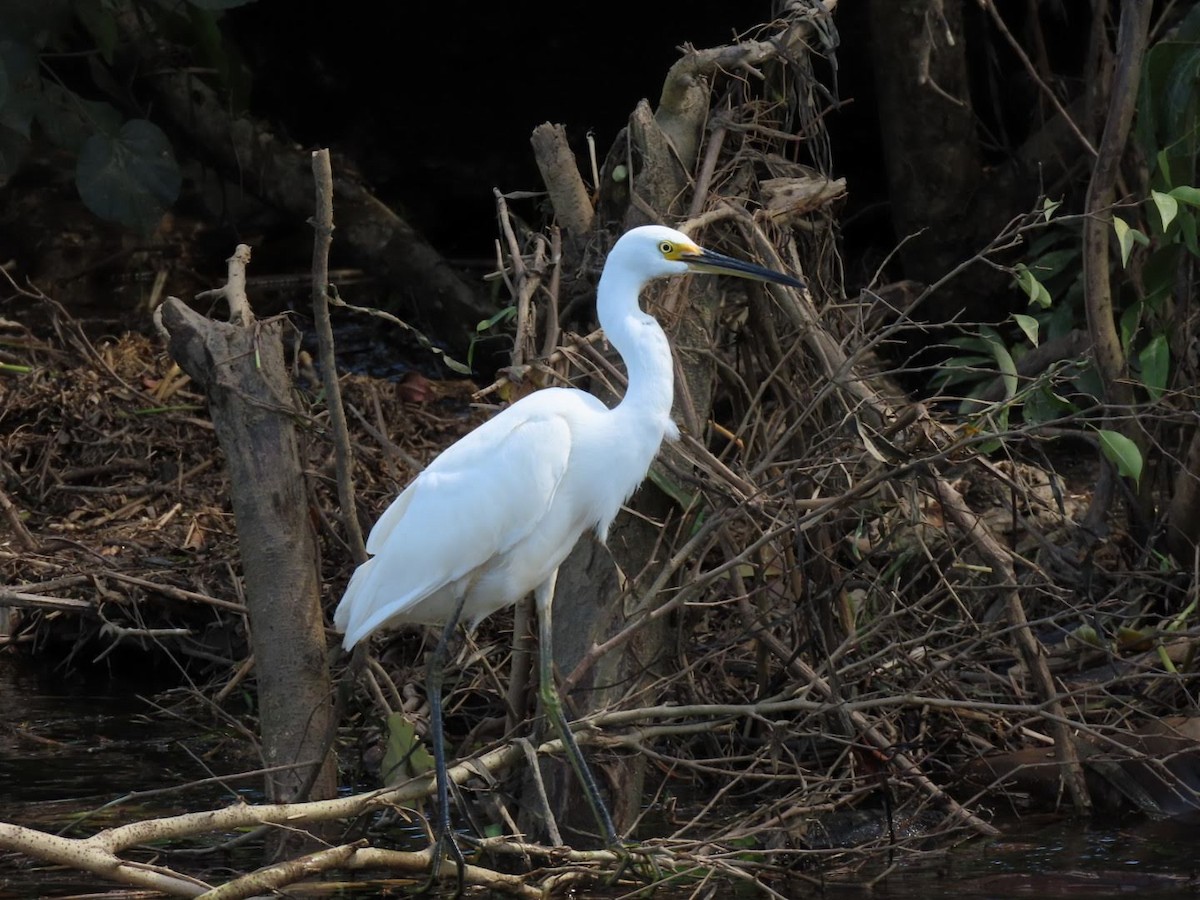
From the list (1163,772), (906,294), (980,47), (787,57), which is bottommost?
(1163,772)

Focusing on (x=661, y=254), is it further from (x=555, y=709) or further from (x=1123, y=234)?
(x=1123, y=234)

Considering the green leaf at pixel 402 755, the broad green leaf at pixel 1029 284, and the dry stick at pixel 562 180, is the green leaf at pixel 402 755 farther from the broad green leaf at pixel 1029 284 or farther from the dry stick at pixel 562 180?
the broad green leaf at pixel 1029 284

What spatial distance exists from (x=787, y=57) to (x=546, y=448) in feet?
5.21

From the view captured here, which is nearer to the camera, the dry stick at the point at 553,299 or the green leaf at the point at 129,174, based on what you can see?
the dry stick at the point at 553,299

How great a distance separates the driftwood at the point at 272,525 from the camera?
175 inches

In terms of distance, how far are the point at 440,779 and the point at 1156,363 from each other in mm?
3236

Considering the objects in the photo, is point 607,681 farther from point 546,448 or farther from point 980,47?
point 980,47

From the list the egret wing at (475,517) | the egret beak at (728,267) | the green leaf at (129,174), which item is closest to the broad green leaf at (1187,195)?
the egret beak at (728,267)

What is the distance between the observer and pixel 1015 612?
4.77 metres

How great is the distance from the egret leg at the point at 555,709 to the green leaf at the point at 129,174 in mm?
4421

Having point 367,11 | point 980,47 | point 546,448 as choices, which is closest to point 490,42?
point 367,11

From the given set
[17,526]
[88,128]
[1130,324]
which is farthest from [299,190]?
[1130,324]

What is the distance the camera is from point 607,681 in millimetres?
4727

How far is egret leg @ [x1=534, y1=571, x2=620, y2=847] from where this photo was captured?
4.11m
